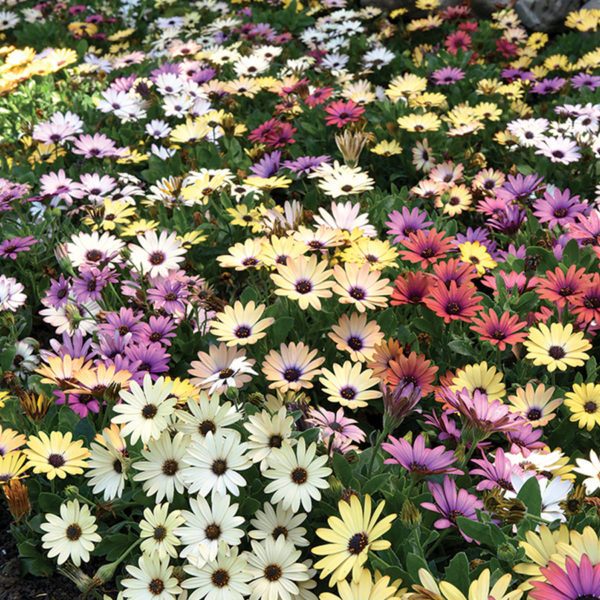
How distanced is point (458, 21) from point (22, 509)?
14.8 feet

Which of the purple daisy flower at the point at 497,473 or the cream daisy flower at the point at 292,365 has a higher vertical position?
the cream daisy flower at the point at 292,365

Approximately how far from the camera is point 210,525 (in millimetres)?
1351

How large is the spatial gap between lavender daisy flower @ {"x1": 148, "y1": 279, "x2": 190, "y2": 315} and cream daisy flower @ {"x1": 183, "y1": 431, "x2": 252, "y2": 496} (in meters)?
0.69

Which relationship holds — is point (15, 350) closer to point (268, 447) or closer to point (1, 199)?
point (1, 199)

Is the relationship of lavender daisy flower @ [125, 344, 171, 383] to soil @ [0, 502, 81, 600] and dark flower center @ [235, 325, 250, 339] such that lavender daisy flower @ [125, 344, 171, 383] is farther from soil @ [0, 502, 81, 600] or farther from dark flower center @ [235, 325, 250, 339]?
soil @ [0, 502, 81, 600]

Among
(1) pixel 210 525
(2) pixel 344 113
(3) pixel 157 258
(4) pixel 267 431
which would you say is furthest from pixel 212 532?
(2) pixel 344 113

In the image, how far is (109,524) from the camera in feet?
5.37

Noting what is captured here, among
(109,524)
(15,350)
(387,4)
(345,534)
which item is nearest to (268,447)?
(345,534)

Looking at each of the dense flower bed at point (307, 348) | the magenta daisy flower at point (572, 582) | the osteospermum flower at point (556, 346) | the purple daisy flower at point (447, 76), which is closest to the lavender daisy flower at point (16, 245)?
the dense flower bed at point (307, 348)

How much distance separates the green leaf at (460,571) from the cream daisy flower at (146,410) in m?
0.71

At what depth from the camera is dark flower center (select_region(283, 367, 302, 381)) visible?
5.49ft

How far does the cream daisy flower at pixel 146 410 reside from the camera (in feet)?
4.83

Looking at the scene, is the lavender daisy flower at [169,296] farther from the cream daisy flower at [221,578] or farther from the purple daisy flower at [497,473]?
the purple daisy flower at [497,473]

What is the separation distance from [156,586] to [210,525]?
0.54 feet
